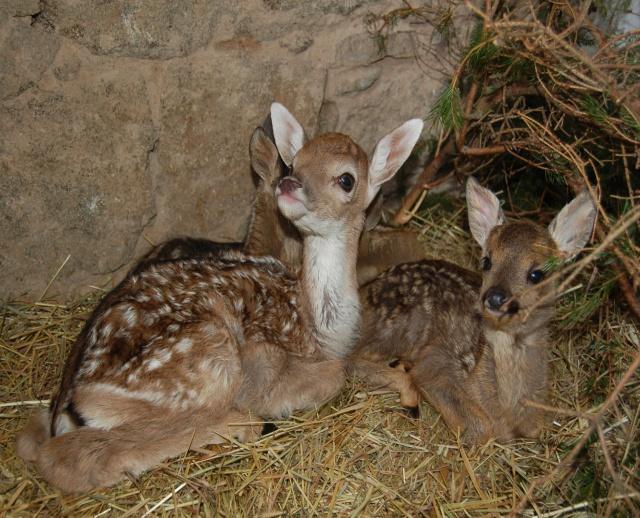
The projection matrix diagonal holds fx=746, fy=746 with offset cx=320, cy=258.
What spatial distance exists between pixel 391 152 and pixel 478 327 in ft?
3.63

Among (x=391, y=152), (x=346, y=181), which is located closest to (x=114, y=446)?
(x=346, y=181)

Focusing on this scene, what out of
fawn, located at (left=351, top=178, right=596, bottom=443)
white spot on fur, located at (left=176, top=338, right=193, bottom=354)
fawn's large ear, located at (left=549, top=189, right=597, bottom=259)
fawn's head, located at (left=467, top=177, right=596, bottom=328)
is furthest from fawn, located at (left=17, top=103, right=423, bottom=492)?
fawn's large ear, located at (left=549, top=189, right=597, bottom=259)

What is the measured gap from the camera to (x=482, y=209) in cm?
409

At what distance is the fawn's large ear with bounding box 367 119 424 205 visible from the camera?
4.20 meters

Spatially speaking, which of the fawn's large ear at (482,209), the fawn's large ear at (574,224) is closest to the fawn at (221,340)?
the fawn's large ear at (482,209)

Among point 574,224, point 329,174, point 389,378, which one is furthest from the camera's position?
point 389,378

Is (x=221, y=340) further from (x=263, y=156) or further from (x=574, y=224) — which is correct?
(x=574, y=224)

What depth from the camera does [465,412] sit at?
3.88 meters

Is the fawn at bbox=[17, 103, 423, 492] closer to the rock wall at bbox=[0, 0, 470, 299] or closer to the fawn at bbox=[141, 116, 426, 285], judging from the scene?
the fawn at bbox=[141, 116, 426, 285]

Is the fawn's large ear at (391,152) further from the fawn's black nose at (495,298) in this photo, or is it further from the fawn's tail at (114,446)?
the fawn's tail at (114,446)

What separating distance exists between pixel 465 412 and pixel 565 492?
0.62 metres

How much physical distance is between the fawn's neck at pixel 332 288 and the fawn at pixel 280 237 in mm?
586

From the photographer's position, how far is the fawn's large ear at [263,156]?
180 inches

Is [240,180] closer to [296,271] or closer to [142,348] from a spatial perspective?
[296,271]
